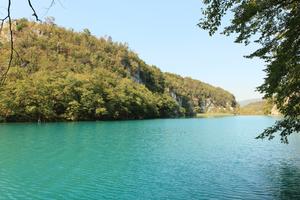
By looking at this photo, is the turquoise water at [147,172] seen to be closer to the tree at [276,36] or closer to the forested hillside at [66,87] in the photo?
the tree at [276,36]

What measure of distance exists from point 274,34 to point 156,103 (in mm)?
152452

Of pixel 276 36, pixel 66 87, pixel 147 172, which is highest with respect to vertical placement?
pixel 66 87

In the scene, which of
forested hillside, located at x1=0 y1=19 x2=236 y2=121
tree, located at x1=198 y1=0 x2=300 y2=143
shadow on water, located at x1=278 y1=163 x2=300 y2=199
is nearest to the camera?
tree, located at x1=198 y1=0 x2=300 y2=143

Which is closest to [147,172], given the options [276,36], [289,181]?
[289,181]

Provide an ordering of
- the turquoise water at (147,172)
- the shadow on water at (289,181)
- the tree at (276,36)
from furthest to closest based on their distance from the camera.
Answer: the turquoise water at (147,172) → the shadow on water at (289,181) → the tree at (276,36)

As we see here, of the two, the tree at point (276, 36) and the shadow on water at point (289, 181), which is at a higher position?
the tree at point (276, 36)

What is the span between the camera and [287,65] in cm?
1459

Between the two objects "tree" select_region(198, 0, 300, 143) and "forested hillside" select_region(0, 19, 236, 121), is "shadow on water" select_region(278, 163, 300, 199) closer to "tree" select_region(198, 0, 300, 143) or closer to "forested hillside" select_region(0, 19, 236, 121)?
"tree" select_region(198, 0, 300, 143)

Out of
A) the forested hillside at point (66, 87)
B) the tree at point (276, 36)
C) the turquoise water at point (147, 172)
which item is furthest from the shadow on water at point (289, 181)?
the forested hillside at point (66, 87)

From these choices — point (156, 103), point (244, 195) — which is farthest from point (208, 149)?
point (156, 103)

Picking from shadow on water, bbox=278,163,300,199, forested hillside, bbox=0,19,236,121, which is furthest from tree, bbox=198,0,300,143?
forested hillside, bbox=0,19,236,121

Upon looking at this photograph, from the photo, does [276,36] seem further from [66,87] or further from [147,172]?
[66,87]

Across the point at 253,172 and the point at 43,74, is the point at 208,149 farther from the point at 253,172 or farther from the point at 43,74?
the point at 43,74

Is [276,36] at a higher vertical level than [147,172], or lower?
higher
